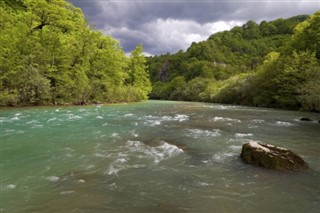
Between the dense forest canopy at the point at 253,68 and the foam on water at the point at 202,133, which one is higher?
the dense forest canopy at the point at 253,68

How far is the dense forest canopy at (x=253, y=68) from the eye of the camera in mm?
42656

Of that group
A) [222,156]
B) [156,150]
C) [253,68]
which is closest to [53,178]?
[156,150]

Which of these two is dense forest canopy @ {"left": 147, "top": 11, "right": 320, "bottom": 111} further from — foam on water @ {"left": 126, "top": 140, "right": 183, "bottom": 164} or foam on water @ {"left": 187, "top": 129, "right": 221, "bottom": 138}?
foam on water @ {"left": 126, "top": 140, "right": 183, "bottom": 164}

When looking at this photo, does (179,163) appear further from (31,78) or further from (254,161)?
(31,78)

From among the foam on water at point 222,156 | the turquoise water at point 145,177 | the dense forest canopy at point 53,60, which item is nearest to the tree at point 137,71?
the dense forest canopy at point 53,60

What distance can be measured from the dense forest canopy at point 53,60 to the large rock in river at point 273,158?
30.2 metres

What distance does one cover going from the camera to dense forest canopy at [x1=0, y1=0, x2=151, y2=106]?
34969 millimetres

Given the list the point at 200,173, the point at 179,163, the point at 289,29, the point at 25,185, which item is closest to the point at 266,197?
the point at 200,173

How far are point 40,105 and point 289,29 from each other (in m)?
160

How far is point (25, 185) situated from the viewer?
7785 mm

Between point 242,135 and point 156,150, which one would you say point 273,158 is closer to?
point 156,150

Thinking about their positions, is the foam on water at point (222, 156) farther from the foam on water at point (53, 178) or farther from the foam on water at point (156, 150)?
the foam on water at point (53, 178)

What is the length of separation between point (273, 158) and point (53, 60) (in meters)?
38.7

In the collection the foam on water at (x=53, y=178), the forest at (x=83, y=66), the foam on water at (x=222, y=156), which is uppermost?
the forest at (x=83, y=66)
